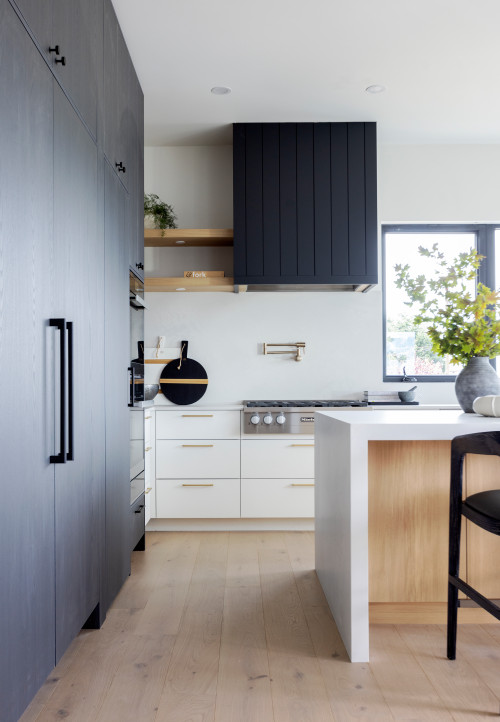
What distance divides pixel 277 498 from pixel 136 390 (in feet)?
4.41

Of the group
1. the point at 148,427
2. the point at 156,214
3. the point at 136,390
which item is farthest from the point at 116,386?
the point at 156,214

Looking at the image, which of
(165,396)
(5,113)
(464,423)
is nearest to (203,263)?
(165,396)

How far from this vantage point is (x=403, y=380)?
4.57 meters

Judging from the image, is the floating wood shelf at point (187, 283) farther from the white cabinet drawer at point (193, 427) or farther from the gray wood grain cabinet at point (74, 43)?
the gray wood grain cabinet at point (74, 43)

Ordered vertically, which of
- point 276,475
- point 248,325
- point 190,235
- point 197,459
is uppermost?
point 190,235

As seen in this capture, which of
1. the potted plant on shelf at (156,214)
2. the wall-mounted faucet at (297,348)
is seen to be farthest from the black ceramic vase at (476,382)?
the potted plant on shelf at (156,214)

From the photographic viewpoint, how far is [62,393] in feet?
6.01

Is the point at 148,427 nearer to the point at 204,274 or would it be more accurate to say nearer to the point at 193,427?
the point at 193,427

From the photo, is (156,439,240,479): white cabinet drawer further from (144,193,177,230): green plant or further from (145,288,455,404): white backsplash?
(144,193,177,230): green plant

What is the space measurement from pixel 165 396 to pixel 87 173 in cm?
242

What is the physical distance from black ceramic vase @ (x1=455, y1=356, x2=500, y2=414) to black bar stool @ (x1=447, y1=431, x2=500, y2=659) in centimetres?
69

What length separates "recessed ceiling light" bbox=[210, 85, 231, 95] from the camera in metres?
3.58

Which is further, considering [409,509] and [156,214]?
[156,214]

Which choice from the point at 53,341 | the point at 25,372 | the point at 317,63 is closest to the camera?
the point at 25,372
